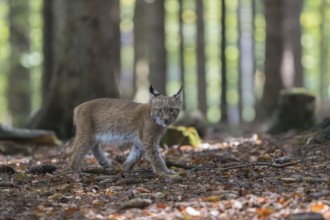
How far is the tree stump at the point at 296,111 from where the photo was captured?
13.2 m

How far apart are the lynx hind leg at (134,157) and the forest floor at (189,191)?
369mm

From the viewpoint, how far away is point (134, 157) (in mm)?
8969

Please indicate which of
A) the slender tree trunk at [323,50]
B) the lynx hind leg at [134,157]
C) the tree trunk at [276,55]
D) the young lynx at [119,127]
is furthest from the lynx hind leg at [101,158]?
the slender tree trunk at [323,50]

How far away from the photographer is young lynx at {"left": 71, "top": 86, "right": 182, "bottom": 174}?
8633 millimetres

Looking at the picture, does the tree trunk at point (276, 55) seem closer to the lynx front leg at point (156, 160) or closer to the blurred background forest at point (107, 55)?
the blurred background forest at point (107, 55)

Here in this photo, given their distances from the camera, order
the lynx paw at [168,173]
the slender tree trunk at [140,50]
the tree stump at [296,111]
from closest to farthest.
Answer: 1. the lynx paw at [168,173]
2. the tree stump at [296,111]
3. the slender tree trunk at [140,50]

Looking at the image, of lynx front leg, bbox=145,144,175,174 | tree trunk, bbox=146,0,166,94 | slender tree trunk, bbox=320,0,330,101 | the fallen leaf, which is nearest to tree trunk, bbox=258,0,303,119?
tree trunk, bbox=146,0,166,94

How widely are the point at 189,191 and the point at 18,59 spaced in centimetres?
1936

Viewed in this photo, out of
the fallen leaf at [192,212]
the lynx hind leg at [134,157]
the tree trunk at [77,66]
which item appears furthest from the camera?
the tree trunk at [77,66]

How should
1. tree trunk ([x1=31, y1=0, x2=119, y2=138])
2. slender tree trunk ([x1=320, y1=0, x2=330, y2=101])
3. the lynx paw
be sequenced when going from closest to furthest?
A: the lynx paw < tree trunk ([x1=31, y1=0, x2=119, y2=138]) < slender tree trunk ([x1=320, y1=0, x2=330, y2=101])

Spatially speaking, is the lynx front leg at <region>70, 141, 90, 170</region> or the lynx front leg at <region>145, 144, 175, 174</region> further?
the lynx front leg at <region>70, 141, 90, 170</region>

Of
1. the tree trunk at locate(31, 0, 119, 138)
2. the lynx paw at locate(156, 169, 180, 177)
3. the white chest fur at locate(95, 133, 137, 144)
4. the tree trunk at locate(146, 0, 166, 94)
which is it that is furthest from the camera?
the tree trunk at locate(146, 0, 166, 94)

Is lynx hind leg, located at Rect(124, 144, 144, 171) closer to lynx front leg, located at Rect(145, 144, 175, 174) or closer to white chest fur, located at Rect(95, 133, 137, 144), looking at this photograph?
white chest fur, located at Rect(95, 133, 137, 144)

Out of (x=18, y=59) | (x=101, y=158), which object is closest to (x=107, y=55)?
(x=101, y=158)
